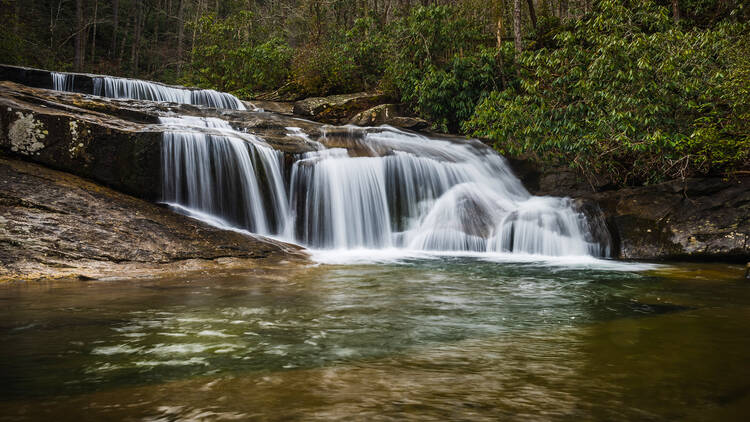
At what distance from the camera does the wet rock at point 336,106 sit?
17453 millimetres

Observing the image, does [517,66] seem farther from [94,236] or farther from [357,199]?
[94,236]

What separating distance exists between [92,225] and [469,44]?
15.2 metres

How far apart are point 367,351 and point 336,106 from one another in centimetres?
1564

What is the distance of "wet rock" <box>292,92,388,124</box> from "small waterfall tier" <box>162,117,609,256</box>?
5.56m

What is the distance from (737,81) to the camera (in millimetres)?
8141

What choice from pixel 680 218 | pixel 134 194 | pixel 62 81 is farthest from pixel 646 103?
pixel 62 81

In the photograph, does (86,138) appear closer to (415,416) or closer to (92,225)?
(92,225)

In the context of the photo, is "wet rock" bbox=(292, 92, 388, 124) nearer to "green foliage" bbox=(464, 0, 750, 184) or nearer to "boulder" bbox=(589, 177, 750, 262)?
"green foliage" bbox=(464, 0, 750, 184)

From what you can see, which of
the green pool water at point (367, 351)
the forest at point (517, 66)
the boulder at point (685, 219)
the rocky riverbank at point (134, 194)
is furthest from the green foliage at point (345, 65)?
the green pool water at point (367, 351)

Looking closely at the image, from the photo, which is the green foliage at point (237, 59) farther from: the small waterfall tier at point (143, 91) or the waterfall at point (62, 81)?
the waterfall at point (62, 81)

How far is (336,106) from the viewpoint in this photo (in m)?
17.9

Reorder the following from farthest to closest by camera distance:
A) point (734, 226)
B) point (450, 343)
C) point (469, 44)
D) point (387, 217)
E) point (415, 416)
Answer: point (469, 44), point (387, 217), point (734, 226), point (450, 343), point (415, 416)

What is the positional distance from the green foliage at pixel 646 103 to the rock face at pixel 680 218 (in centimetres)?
56

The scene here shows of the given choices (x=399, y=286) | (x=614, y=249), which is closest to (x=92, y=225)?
(x=399, y=286)
